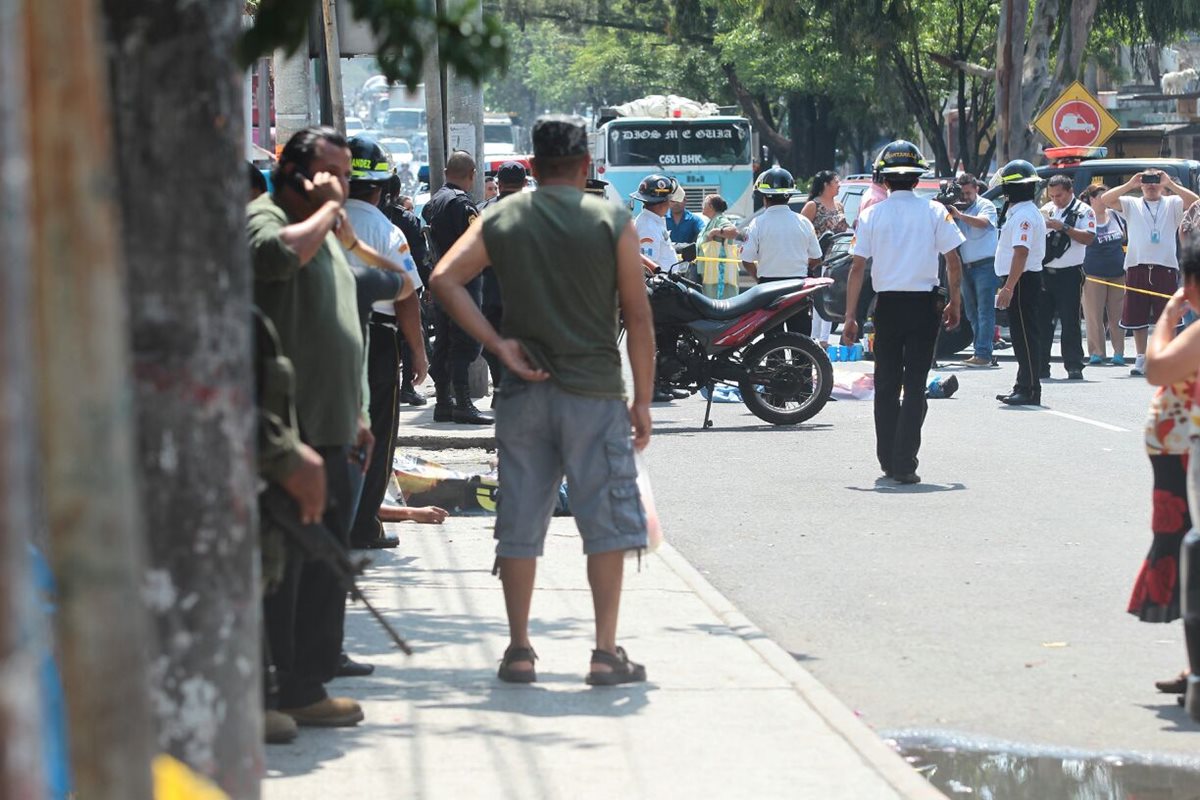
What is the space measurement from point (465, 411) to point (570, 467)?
291 inches

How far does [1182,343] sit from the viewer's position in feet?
18.7

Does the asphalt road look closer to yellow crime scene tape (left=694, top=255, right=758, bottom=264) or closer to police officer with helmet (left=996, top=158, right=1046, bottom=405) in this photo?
police officer with helmet (left=996, top=158, right=1046, bottom=405)

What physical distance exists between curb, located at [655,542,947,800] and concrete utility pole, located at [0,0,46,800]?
3346 millimetres

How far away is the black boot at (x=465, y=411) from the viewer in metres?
13.4

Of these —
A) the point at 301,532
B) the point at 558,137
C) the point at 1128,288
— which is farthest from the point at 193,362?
the point at 1128,288

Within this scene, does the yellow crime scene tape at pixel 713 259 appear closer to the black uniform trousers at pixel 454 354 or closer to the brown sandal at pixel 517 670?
the black uniform trousers at pixel 454 354

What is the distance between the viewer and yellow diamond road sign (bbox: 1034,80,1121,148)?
25703mm

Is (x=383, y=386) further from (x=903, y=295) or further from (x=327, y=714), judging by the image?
(x=903, y=295)

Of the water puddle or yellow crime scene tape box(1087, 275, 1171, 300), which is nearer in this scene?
the water puddle

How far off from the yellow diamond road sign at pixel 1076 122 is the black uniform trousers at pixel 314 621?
21.5 meters

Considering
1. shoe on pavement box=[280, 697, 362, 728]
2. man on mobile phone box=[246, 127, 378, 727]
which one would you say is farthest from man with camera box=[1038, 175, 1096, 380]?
shoe on pavement box=[280, 697, 362, 728]

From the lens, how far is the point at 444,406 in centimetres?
1369

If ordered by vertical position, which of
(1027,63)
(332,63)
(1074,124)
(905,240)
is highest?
(1027,63)

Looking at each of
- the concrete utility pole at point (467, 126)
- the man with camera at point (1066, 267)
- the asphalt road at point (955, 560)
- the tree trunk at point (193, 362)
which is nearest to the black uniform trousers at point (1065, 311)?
the man with camera at point (1066, 267)
